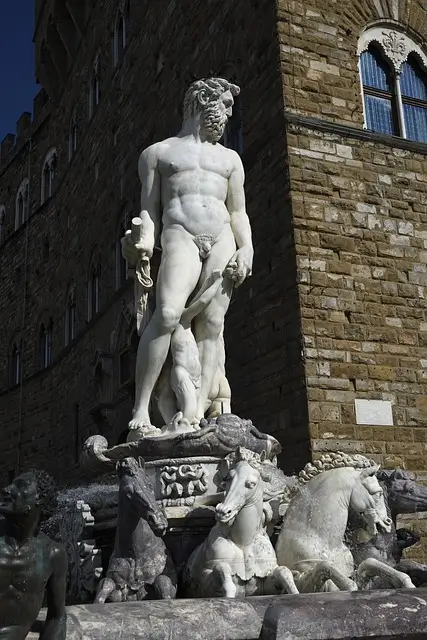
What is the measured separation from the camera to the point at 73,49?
22.1m

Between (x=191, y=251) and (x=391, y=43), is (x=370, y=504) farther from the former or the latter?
(x=391, y=43)

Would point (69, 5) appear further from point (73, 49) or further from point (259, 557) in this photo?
point (259, 557)

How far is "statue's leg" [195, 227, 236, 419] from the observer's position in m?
5.18

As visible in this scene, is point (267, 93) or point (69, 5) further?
point (69, 5)

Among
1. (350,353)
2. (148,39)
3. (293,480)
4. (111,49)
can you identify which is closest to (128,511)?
(293,480)

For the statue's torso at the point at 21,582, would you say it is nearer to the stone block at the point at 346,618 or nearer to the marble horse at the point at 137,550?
the stone block at the point at 346,618

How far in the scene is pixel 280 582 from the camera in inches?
146

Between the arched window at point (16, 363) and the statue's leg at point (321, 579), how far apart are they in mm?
22592

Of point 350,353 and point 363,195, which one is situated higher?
point 363,195

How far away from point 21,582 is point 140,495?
1.67 m

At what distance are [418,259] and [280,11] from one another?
142 inches

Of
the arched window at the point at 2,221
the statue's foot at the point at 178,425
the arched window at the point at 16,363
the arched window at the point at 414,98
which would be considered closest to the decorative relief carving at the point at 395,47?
the arched window at the point at 414,98

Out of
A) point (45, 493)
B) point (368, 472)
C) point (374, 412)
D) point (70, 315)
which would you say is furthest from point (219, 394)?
point (70, 315)

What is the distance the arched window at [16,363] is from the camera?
25.6m
